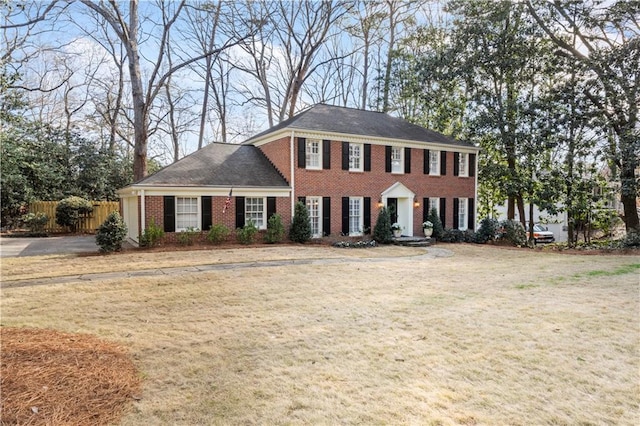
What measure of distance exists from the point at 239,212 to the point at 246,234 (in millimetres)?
1189

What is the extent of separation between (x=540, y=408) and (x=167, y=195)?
44.9ft

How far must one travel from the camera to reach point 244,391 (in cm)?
354

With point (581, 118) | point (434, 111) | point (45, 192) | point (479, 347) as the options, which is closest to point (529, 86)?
point (581, 118)

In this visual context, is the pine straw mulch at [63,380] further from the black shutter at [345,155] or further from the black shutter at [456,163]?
the black shutter at [456,163]

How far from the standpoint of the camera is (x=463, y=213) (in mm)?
21375

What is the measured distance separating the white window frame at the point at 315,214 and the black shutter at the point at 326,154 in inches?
61.5

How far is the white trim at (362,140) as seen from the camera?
54.7 ft

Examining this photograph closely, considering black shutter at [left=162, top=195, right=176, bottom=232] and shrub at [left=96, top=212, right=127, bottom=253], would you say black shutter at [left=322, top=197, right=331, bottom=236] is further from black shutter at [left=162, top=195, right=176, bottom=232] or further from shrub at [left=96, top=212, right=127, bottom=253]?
shrub at [left=96, top=212, right=127, bottom=253]

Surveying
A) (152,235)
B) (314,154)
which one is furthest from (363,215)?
(152,235)

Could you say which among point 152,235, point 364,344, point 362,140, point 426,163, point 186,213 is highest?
point 362,140

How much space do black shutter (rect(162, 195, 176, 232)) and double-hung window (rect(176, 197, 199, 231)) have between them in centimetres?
18

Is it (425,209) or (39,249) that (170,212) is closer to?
(39,249)

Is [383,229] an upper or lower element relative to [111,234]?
lower

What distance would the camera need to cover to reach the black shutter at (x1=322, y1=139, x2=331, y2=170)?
55.9 feet
